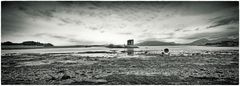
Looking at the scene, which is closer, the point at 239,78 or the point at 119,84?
the point at 119,84

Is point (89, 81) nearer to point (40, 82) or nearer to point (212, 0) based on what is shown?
point (40, 82)

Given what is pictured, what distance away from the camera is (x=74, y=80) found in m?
4.42

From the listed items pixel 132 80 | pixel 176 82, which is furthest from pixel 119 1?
pixel 176 82

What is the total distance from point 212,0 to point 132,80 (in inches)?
170

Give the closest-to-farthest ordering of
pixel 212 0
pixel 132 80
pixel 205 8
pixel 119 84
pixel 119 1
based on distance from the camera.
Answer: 1. pixel 119 84
2. pixel 132 80
3. pixel 212 0
4. pixel 119 1
5. pixel 205 8

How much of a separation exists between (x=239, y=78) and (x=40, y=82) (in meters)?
6.22

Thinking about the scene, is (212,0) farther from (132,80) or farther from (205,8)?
(132,80)

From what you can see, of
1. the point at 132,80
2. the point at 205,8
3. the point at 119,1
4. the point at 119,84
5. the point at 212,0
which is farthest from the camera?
the point at 205,8

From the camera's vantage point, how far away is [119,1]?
6316 mm

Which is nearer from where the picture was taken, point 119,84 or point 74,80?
point 119,84

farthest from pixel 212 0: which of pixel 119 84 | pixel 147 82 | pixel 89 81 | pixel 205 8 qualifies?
pixel 89 81

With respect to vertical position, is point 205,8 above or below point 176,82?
above

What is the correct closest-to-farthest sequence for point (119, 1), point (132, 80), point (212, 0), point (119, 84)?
1. point (119, 84)
2. point (132, 80)
3. point (212, 0)
4. point (119, 1)

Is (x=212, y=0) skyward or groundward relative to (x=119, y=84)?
skyward
